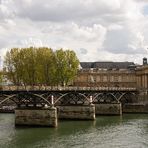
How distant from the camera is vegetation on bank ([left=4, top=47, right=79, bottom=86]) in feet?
320

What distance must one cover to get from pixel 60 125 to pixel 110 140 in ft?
49.8

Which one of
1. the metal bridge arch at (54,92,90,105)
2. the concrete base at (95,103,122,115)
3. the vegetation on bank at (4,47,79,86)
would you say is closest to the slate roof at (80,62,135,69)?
the vegetation on bank at (4,47,79,86)

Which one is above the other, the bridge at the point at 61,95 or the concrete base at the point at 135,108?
the bridge at the point at 61,95

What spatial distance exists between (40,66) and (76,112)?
2560cm

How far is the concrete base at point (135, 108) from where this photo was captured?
9294 centimetres

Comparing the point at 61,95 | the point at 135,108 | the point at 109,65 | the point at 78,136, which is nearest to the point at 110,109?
the point at 135,108

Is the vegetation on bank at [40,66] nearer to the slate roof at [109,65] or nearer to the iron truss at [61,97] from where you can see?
the iron truss at [61,97]

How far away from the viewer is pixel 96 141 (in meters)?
51.4

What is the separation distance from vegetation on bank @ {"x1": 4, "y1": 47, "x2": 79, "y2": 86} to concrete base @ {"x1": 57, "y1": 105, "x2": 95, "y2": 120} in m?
23.7

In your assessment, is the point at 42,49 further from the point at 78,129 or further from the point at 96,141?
the point at 96,141

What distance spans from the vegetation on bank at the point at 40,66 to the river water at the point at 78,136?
98.8 ft

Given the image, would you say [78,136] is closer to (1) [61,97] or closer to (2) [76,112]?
(1) [61,97]

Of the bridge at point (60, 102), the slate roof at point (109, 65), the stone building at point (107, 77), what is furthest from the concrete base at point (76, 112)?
the slate roof at point (109, 65)

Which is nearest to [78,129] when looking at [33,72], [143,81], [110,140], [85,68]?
[110,140]
